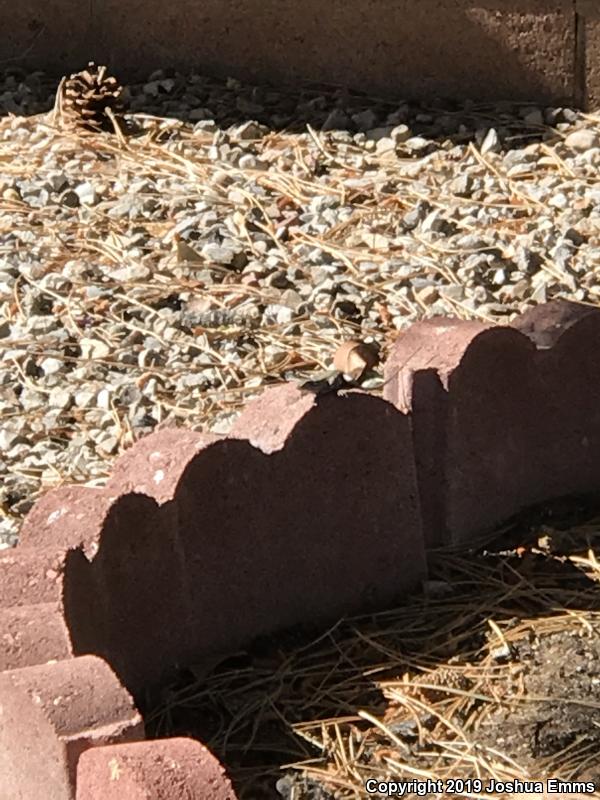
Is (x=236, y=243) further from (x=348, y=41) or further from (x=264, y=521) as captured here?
(x=264, y=521)

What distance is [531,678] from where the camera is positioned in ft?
9.14

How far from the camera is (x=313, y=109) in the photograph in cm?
516

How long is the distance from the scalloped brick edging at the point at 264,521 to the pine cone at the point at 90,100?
88.2 inches

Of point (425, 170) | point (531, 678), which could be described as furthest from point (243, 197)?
point (531, 678)

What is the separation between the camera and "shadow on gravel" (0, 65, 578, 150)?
16.3 ft

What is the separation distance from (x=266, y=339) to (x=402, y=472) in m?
0.98

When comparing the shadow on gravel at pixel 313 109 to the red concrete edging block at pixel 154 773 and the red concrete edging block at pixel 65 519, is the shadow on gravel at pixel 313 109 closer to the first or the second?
the red concrete edging block at pixel 65 519

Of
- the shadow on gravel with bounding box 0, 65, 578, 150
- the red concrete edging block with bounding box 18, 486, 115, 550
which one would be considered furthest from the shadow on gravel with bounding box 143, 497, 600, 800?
the shadow on gravel with bounding box 0, 65, 578, 150

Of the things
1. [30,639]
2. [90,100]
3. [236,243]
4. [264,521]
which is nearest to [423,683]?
[264,521]

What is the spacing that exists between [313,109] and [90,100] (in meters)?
0.68

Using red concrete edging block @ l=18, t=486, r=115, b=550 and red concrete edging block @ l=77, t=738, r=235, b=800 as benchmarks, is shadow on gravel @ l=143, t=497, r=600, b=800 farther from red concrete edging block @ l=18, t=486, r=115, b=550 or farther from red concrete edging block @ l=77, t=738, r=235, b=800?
red concrete edging block @ l=77, t=738, r=235, b=800

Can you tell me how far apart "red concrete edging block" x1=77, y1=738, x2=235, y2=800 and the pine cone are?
3.41 metres

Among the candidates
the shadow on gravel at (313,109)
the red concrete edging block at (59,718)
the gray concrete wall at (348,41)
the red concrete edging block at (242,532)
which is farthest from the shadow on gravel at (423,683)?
the gray concrete wall at (348,41)

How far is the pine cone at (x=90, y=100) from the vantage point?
5160 millimetres
